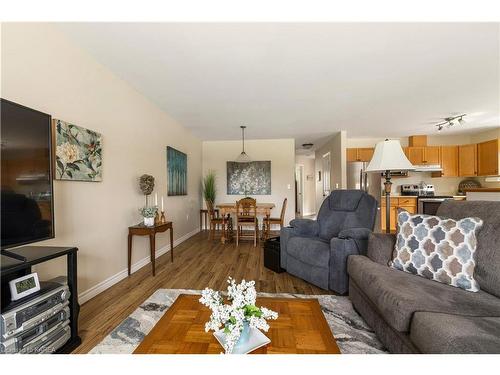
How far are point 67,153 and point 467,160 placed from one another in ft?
23.7

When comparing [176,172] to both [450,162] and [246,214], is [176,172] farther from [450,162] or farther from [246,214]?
[450,162]

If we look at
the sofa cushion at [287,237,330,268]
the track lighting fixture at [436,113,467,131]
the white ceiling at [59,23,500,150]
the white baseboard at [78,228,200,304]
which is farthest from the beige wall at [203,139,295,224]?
the sofa cushion at [287,237,330,268]

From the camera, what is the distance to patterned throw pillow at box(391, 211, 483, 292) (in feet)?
4.61

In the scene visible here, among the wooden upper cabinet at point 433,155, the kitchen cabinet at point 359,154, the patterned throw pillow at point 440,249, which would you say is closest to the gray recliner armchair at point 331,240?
the patterned throw pillow at point 440,249

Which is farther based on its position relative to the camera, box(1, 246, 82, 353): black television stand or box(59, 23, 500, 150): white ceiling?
box(59, 23, 500, 150): white ceiling

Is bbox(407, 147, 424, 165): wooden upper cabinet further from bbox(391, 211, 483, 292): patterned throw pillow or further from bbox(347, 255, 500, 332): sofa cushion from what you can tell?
bbox(347, 255, 500, 332): sofa cushion

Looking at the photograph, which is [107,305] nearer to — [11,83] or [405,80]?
[11,83]

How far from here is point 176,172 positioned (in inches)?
167

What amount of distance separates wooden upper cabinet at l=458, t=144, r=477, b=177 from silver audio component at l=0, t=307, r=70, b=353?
23.6 ft

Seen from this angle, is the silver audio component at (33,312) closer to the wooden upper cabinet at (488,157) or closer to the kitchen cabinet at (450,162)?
the kitchen cabinet at (450,162)

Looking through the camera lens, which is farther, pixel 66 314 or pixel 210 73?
pixel 210 73
